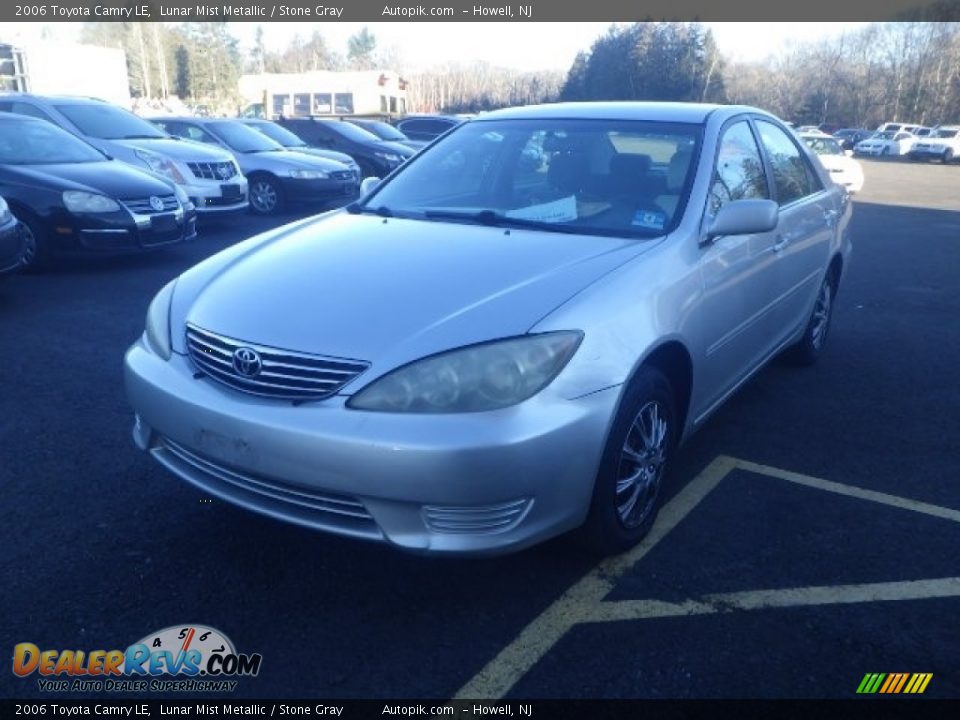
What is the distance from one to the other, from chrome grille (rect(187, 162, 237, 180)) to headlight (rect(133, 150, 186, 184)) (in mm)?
198

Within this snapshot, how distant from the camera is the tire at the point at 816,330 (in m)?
5.27

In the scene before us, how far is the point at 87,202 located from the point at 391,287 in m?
5.70

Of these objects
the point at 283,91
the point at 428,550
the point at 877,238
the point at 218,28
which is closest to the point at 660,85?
the point at 283,91

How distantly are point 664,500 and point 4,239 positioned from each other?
5270 mm

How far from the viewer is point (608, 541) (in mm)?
2889

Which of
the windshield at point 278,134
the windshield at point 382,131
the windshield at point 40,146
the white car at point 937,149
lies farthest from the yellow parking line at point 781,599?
the white car at point 937,149

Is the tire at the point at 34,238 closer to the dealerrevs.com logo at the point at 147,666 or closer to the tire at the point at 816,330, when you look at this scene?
the dealerrevs.com logo at the point at 147,666

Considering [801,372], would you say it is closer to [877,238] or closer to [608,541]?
[608,541]

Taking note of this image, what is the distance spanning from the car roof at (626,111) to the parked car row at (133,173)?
4196mm

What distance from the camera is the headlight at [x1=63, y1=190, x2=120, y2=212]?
23.8ft

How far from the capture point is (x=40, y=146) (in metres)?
8.00

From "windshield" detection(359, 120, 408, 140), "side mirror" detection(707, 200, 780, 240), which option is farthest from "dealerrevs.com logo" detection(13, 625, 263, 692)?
"windshield" detection(359, 120, 408, 140)

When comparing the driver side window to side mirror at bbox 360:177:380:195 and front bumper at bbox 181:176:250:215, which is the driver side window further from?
front bumper at bbox 181:176:250:215

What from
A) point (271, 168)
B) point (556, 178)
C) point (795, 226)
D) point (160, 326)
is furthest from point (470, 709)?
point (271, 168)
